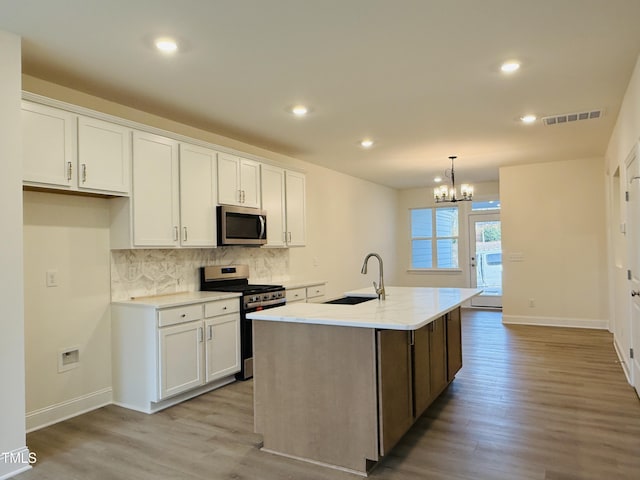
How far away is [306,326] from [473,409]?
166 centimetres

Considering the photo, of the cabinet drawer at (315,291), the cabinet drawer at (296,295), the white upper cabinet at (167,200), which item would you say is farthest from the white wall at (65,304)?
the cabinet drawer at (315,291)

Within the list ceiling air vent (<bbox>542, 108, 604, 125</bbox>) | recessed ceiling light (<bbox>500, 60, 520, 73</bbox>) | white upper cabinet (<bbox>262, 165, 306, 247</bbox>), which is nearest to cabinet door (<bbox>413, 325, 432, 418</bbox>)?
recessed ceiling light (<bbox>500, 60, 520, 73</bbox>)

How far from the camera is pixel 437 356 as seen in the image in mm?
3467

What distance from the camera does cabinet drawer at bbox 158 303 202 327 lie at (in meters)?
3.47

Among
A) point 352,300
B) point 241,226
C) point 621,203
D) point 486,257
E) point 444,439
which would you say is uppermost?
point 621,203

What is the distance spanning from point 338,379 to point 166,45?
2.27 metres

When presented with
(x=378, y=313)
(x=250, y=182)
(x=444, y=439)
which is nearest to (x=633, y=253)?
(x=444, y=439)

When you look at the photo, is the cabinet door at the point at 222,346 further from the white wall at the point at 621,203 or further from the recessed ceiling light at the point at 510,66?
the white wall at the point at 621,203

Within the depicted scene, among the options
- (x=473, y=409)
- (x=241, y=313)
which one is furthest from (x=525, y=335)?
(x=241, y=313)

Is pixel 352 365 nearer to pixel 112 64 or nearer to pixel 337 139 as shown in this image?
pixel 112 64

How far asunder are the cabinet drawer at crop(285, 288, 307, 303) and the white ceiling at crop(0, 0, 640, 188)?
5.78ft

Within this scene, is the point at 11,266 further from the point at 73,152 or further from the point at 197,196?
the point at 197,196

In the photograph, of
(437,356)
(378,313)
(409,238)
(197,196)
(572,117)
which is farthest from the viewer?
(409,238)

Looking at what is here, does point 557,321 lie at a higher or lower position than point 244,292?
lower
